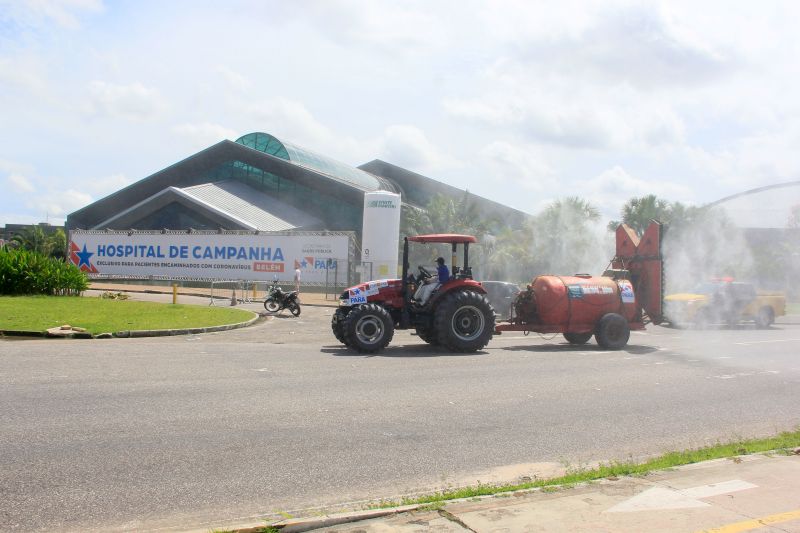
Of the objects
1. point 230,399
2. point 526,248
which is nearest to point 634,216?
point 526,248

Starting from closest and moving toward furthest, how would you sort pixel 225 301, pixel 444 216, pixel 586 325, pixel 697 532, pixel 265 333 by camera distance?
pixel 697 532
pixel 586 325
pixel 265 333
pixel 225 301
pixel 444 216

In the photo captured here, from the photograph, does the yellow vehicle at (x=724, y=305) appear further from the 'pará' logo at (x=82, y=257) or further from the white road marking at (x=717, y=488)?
the 'pará' logo at (x=82, y=257)

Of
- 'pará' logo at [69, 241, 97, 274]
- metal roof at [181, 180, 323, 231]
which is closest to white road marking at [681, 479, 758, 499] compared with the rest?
metal roof at [181, 180, 323, 231]

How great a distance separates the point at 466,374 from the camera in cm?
1133

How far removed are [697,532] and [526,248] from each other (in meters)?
38.0

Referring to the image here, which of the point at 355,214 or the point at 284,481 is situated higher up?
the point at 355,214

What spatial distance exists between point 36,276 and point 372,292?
1760cm

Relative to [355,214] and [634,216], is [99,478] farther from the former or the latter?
[355,214]

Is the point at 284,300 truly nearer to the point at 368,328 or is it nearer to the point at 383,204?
the point at 368,328

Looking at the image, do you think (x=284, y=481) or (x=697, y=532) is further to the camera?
(x=284, y=481)

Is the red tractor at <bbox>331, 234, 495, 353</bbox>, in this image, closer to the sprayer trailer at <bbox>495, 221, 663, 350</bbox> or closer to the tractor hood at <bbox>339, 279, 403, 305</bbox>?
the tractor hood at <bbox>339, 279, 403, 305</bbox>

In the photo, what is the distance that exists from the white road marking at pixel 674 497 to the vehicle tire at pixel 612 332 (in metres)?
10.2

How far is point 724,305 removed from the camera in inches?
912

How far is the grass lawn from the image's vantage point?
16759 mm
